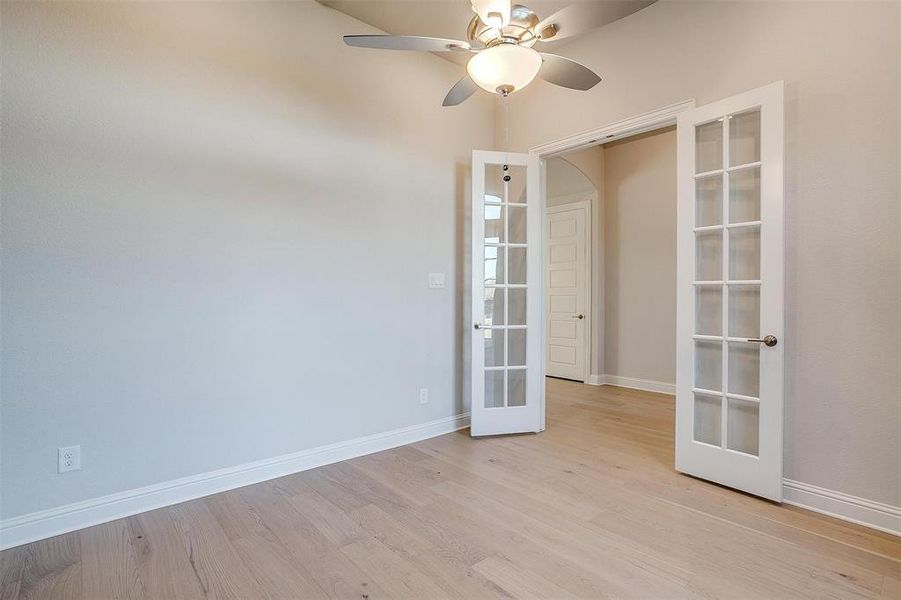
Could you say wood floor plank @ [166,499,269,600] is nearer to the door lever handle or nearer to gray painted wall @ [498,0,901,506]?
the door lever handle

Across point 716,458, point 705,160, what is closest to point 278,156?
point 705,160

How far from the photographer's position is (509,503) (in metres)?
2.39

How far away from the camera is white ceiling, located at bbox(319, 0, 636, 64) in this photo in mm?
2941

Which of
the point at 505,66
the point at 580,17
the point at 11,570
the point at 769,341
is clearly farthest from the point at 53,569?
the point at 769,341

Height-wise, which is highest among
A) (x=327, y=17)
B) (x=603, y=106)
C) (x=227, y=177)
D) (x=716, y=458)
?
(x=327, y=17)

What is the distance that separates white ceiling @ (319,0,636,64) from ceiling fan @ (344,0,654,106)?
3.46 feet

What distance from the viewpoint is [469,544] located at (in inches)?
78.7

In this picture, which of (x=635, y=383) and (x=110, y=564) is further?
(x=635, y=383)

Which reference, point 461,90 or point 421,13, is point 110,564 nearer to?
point 461,90

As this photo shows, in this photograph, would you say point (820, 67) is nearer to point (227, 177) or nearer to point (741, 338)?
point (741, 338)

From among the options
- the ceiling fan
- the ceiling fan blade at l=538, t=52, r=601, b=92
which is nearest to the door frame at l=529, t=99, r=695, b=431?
the ceiling fan blade at l=538, t=52, r=601, b=92

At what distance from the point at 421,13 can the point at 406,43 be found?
138 cm

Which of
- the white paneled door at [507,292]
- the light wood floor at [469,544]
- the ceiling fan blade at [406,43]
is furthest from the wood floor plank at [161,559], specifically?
the ceiling fan blade at [406,43]

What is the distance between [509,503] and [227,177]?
8.28ft
